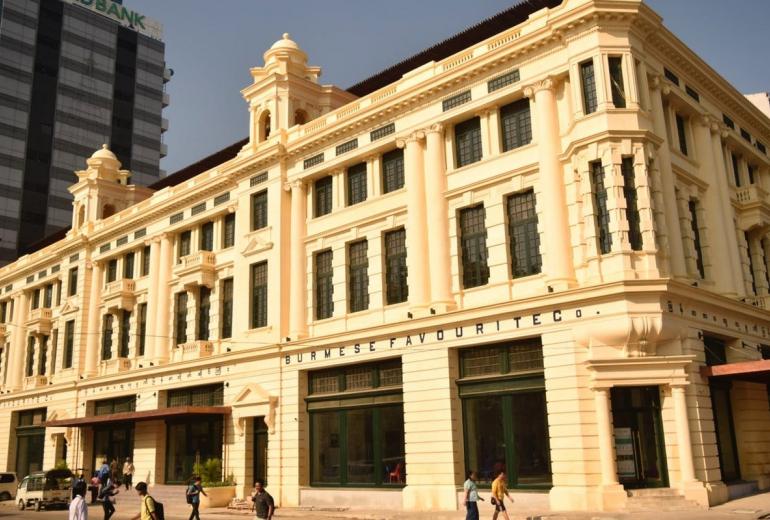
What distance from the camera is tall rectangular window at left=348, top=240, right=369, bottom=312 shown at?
104 ft

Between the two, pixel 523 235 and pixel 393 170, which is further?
pixel 393 170

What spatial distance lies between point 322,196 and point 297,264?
3.45 meters

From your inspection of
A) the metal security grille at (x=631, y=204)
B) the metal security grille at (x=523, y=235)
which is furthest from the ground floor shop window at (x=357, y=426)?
the metal security grille at (x=631, y=204)

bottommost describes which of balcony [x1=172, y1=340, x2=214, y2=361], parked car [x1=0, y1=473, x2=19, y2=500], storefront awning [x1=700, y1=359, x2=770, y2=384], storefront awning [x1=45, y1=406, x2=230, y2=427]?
parked car [x1=0, y1=473, x2=19, y2=500]

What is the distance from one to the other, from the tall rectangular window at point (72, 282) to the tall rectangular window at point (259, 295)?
825 inches

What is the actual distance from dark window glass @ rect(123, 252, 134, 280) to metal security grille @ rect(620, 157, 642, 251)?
1298 inches

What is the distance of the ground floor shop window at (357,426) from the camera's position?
94.8 feet

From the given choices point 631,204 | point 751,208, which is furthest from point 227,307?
point 751,208

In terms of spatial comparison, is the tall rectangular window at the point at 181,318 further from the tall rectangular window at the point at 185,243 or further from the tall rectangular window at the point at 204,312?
the tall rectangular window at the point at 185,243

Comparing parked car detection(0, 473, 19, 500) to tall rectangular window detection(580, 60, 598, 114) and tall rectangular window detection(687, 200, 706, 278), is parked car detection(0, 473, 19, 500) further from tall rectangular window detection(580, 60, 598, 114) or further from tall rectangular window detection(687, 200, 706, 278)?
tall rectangular window detection(687, 200, 706, 278)

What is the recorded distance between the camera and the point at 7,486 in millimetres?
42156

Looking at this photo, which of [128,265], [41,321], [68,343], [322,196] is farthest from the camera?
[41,321]

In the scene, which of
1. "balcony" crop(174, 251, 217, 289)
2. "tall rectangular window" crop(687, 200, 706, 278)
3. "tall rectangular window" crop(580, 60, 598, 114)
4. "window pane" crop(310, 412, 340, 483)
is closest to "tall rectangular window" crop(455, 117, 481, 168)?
"tall rectangular window" crop(580, 60, 598, 114)

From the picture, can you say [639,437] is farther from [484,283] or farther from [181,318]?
[181,318]
